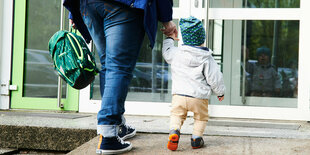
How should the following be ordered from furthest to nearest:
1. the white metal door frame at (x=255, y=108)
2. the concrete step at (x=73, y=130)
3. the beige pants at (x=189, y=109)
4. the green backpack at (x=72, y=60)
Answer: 1. the white metal door frame at (x=255, y=108)
2. the concrete step at (x=73, y=130)
3. the beige pants at (x=189, y=109)
4. the green backpack at (x=72, y=60)

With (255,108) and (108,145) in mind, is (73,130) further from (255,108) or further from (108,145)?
(255,108)

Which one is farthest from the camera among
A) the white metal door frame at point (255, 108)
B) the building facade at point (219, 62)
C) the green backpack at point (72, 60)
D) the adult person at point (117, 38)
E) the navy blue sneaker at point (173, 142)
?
the building facade at point (219, 62)

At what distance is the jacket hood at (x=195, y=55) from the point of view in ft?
8.73

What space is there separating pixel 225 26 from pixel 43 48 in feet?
7.54

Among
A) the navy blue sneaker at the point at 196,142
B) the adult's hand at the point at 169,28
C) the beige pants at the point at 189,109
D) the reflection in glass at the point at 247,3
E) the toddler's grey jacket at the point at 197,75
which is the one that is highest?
the reflection in glass at the point at 247,3

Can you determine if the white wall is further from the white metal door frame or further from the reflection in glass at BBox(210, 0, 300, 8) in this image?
the reflection in glass at BBox(210, 0, 300, 8)

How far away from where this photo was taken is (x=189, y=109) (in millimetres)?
2648

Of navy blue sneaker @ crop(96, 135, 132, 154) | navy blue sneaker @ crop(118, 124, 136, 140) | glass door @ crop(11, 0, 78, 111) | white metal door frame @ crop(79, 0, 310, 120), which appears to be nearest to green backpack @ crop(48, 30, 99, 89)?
navy blue sneaker @ crop(96, 135, 132, 154)

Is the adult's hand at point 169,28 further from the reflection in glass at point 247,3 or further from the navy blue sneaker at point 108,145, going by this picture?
the reflection in glass at point 247,3

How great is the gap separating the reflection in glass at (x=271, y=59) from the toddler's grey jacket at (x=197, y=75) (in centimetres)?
184

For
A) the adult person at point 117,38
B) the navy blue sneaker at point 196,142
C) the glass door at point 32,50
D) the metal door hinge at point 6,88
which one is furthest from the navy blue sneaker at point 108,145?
the metal door hinge at point 6,88

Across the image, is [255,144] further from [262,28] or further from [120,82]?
[262,28]

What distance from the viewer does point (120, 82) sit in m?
2.32

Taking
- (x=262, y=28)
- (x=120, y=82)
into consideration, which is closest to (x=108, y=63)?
(x=120, y=82)
